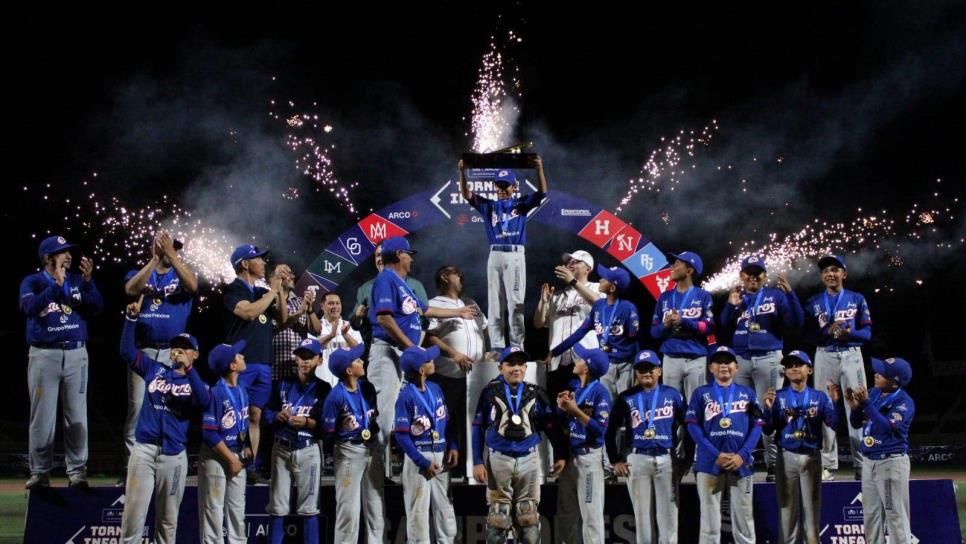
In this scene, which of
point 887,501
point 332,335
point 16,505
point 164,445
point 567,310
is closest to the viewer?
point 164,445

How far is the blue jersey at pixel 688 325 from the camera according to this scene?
935cm

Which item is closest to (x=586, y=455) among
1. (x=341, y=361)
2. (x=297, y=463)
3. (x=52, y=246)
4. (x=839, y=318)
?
(x=341, y=361)

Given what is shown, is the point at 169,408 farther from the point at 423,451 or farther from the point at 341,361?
the point at 423,451

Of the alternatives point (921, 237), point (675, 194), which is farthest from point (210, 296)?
point (921, 237)

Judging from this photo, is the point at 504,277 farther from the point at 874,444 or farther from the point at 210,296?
the point at 210,296

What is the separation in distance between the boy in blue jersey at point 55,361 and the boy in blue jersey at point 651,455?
5496 millimetres

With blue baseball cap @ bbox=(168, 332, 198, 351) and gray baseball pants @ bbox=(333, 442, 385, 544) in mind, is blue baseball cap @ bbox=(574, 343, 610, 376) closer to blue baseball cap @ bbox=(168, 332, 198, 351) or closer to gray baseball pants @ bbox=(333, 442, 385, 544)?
gray baseball pants @ bbox=(333, 442, 385, 544)

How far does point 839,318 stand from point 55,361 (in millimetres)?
8414

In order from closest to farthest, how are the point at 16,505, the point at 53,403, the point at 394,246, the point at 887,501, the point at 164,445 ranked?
the point at 164,445 → the point at 887,501 → the point at 53,403 → the point at 394,246 → the point at 16,505

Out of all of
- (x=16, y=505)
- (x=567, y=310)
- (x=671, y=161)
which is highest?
(x=671, y=161)

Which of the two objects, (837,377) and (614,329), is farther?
(614,329)

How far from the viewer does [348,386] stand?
853cm

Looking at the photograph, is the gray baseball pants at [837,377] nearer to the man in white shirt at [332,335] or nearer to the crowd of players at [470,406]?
the crowd of players at [470,406]

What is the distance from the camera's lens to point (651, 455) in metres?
8.45
